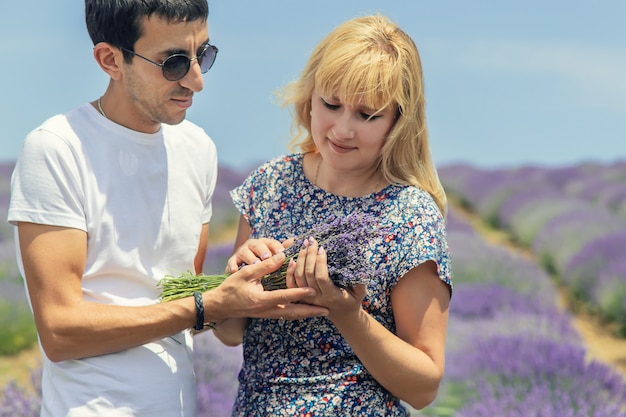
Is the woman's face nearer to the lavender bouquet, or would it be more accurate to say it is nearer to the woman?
the woman

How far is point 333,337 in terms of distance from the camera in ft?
8.04

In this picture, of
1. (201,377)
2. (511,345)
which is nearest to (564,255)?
(511,345)

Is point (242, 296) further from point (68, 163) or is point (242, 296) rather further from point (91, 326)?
point (68, 163)

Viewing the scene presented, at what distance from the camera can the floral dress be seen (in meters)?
2.40

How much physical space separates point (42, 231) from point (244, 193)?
656 mm

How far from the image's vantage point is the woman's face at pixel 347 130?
7.84ft

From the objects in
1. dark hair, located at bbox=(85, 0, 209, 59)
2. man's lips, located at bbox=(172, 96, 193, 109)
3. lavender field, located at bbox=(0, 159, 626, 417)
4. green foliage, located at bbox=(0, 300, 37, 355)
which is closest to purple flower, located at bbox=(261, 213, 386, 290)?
man's lips, located at bbox=(172, 96, 193, 109)

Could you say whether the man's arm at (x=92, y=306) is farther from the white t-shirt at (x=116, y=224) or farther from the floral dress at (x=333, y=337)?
the floral dress at (x=333, y=337)

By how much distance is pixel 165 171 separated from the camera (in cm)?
250

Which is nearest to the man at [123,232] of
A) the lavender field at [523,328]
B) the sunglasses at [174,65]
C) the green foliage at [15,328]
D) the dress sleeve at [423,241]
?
the sunglasses at [174,65]

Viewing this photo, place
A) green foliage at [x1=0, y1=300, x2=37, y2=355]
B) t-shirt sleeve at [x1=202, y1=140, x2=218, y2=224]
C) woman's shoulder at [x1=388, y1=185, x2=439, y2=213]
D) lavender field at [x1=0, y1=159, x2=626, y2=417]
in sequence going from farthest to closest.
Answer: green foliage at [x1=0, y1=300, x2=37, y2=355], lavender field at [x1=0, y1=159, x2=626, y2=417], t-shirt sleeve at [x1=202, y1=140, x2=218, y2=224], woman's shoulder at [x1=388, y1=185, x2=439, y2=213]

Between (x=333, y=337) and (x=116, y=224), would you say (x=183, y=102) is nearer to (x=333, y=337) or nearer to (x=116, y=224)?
(x=116, y=224)

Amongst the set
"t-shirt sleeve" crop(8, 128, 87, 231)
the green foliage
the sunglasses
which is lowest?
the green foliage

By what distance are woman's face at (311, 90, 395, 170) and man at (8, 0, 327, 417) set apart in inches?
13.3
